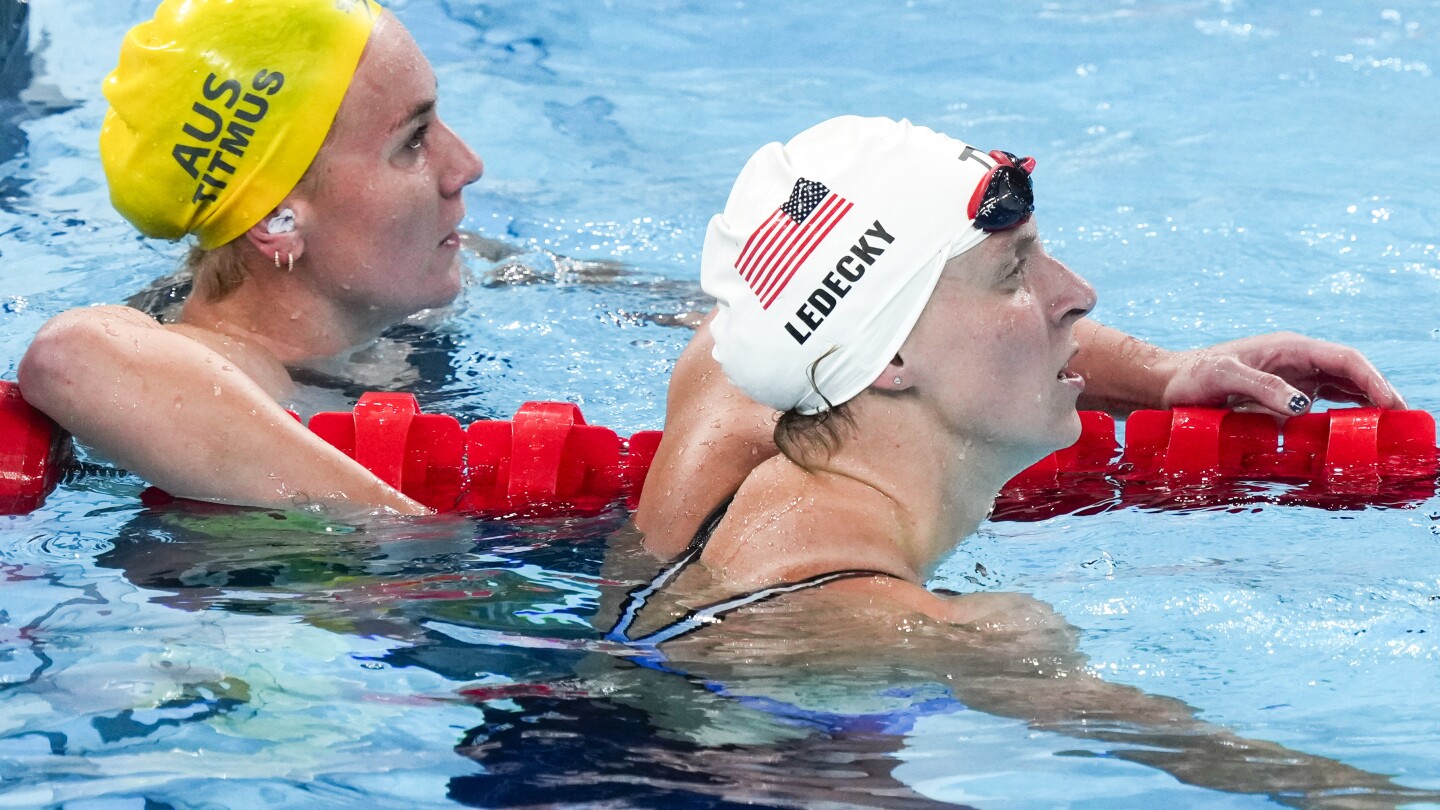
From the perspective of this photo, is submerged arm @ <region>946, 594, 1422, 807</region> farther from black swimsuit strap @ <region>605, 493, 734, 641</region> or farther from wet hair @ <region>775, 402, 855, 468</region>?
black swimsuit strap @ <region>605, 493, 734, 641</region>

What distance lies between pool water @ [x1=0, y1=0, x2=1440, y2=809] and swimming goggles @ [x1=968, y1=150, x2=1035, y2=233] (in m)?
0.87

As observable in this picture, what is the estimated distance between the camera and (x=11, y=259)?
6.29m

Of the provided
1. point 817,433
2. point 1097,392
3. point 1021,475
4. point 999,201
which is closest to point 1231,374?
point 1097,392

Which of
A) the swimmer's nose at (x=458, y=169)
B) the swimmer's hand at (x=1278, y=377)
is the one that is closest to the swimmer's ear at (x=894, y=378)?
the swimmer's hand at (x=1278, y=377)

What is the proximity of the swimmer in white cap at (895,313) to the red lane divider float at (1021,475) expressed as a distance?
1.05 m

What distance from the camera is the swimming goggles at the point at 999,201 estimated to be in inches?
116

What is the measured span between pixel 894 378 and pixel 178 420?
1755 millimetres

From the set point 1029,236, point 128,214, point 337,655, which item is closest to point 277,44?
point 128,214

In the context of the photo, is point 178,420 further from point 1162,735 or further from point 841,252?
point 1162,735

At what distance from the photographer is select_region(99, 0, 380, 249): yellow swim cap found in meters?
4.20

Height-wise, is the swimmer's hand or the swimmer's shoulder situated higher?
the swimmer's hand

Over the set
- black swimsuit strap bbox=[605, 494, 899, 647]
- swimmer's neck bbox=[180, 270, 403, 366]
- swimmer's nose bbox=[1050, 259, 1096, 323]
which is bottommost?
black swimsuit strap bbox=[605, 494, 899, 647]

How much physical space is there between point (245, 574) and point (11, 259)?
11.4 feet

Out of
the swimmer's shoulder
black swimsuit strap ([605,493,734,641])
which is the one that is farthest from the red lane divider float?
black swimsuit strap ([605,493,734,641])
